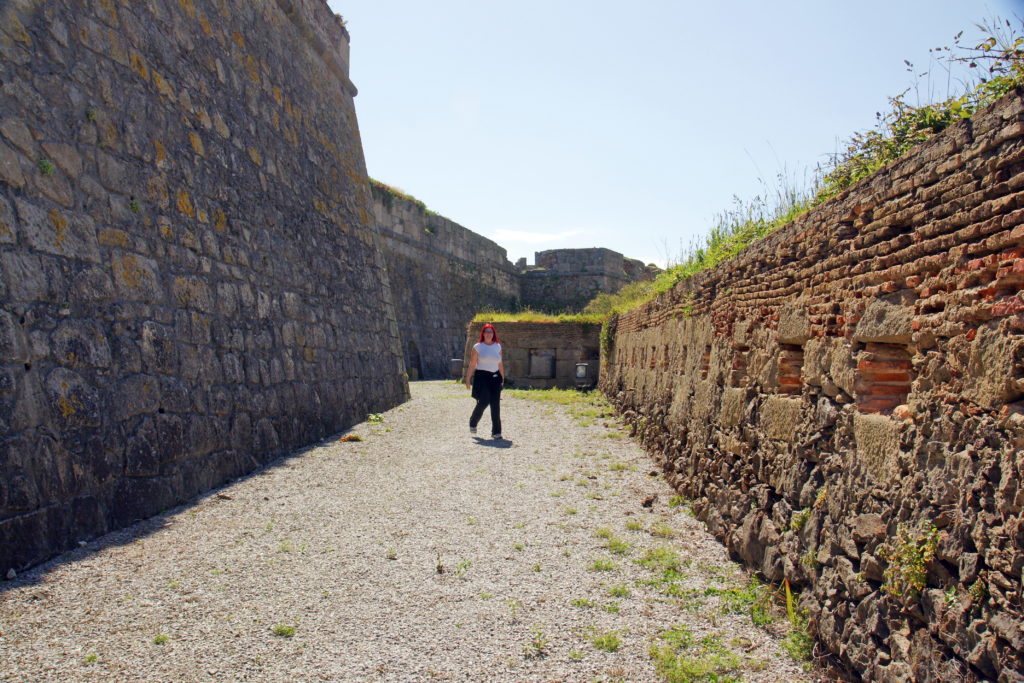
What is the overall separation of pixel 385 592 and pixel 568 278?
29.3 m

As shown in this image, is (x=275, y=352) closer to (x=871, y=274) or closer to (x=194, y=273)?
(x=194, y=273)

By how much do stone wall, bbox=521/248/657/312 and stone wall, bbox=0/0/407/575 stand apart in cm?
2319

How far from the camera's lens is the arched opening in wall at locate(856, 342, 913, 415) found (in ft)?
9.91

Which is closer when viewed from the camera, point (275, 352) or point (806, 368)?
point (806, 368)

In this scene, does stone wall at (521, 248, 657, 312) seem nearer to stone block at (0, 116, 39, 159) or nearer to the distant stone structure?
the distant stone structure

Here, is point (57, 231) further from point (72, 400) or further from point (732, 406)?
point (732, 406)

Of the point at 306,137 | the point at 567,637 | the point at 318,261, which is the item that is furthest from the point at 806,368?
the point at 306,137

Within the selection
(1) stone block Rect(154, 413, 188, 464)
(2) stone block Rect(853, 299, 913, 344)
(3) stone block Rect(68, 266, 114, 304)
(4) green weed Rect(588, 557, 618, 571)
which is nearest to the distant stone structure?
(1) stone block Rect(154, 413, 188, 464)

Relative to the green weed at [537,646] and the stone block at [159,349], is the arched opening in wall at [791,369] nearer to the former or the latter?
the green weed at [537,646]

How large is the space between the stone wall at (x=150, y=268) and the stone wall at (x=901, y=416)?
402cm

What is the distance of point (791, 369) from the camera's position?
4.21m

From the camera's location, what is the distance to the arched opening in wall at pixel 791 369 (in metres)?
4.17

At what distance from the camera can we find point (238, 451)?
20.4ft

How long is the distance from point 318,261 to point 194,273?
10.5 ft
